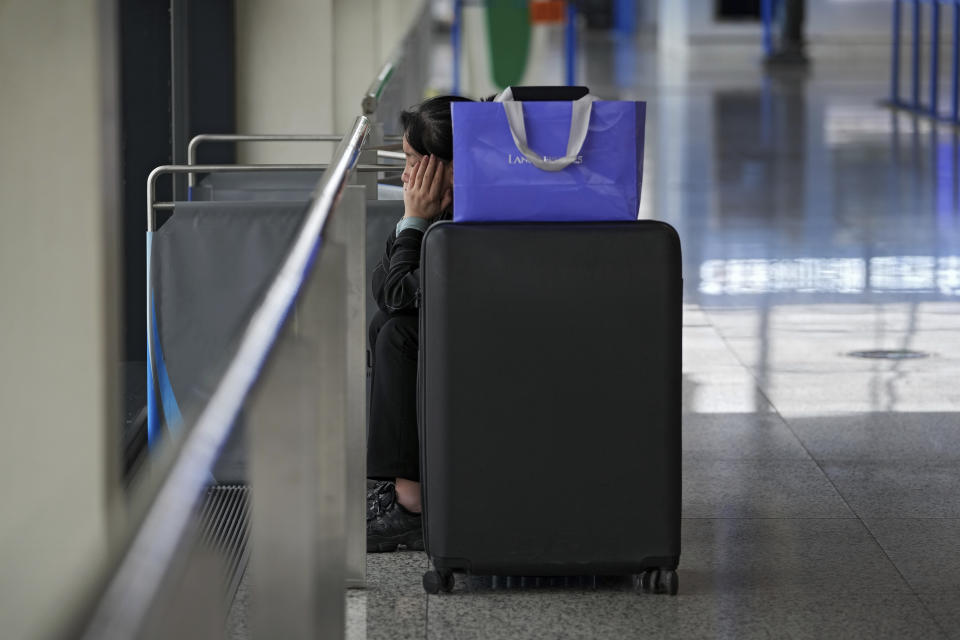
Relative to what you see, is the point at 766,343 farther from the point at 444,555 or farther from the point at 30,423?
the point at 30,423

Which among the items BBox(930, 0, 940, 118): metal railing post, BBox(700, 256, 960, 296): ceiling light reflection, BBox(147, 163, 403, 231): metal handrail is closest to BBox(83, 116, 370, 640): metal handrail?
BBox(147, 163, 403, 231): metal handrail

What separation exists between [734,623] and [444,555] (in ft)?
2.27

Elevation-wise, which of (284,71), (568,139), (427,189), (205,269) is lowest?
(205,269)

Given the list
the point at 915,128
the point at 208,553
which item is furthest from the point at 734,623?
the point at 915,128

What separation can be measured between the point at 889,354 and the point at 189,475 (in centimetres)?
558

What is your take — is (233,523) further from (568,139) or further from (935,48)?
(935,48)

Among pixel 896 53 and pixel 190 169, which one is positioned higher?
pixel 896 53

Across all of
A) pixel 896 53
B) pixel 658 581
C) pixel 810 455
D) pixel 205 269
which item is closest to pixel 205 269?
pixel 205 269

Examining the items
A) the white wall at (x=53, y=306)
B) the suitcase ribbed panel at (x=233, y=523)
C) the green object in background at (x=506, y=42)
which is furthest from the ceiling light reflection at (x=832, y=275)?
the green object in background at (x=506, y=42)

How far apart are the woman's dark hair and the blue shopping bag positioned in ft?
1.49

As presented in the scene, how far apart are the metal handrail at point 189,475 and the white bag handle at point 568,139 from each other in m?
1.42

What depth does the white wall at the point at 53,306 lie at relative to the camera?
7.42 ft

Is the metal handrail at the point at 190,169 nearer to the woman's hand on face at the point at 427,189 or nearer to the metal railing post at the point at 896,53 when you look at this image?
the woman's hand on face at the point at 427,189

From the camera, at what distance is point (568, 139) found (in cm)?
329
